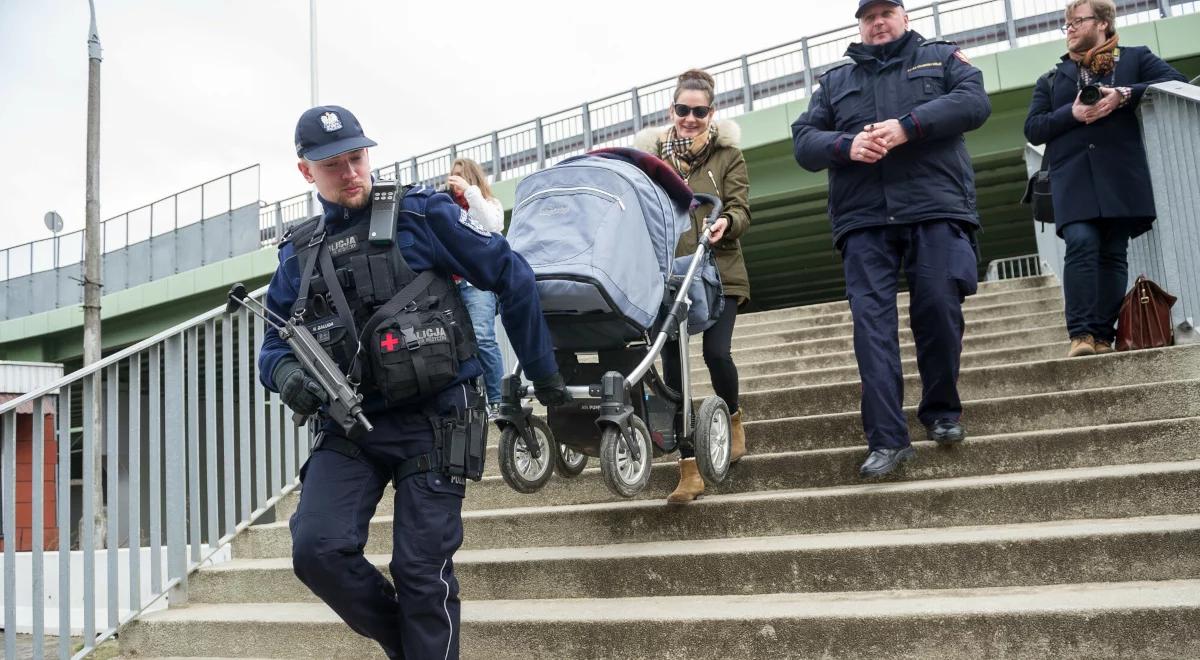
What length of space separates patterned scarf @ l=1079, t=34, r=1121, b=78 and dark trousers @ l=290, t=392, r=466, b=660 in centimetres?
408

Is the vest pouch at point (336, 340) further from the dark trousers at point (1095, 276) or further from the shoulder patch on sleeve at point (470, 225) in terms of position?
the dark trousers at point (1095, 276)

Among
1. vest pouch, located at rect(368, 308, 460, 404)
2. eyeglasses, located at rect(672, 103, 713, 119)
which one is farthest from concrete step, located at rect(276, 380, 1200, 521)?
vest pouch, located at rect(368, 308, 460, 404)

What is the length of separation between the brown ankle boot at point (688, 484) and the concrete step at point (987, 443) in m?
0.19

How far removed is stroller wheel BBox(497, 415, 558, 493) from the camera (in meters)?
3.76

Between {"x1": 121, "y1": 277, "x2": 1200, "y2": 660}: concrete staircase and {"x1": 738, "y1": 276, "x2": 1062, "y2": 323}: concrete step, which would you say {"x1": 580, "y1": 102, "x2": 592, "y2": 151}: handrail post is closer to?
{"x1": 738, "y1": 276, "x2": 1062, "y2": 323}: concrete step

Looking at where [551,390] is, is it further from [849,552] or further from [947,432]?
[947,432]

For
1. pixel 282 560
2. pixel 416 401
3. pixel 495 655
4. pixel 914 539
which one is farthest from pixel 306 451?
pixel 914 539

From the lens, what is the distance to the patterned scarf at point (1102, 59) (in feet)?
16.7

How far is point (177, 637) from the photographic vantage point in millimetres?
4254

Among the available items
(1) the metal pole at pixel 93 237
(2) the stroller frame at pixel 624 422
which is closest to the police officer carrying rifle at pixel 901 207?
(2) the stroller frame at pixel 624 422

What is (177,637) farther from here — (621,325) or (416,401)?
(621,325)

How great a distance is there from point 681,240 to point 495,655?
209cm

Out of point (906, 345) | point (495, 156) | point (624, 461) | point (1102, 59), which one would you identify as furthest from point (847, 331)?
point (495, 156)

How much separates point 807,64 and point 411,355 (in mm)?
14472
